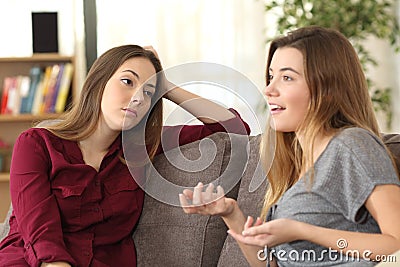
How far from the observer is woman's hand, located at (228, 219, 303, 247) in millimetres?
1571

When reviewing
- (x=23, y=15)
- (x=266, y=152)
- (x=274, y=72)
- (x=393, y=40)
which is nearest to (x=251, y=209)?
(x=266, y=152)

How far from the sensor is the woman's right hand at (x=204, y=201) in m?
1.73

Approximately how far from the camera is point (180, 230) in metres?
2.34

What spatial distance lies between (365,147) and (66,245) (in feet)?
3.08

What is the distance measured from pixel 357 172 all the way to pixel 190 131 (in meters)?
0.83

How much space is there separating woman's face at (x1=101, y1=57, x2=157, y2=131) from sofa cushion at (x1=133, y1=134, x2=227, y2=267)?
22 cm

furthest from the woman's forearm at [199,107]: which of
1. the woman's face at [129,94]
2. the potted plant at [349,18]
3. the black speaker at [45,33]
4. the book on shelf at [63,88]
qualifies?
the black speaker at [45,33]

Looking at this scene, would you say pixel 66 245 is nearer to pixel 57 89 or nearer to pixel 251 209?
pixel 251 209

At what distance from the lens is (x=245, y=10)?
16.3 feet

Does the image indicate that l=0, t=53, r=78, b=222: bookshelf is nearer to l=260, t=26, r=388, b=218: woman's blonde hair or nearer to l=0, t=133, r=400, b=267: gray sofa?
l=0, t=133, r=400, b=267: gray sofa

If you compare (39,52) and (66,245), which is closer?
(66,245)

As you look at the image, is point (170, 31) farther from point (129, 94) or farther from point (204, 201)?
point (204, 201)

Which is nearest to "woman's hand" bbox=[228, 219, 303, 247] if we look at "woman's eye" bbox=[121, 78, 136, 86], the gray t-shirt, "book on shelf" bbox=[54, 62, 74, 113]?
the gray t-shirt

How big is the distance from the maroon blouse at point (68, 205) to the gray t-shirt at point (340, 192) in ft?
1.78
